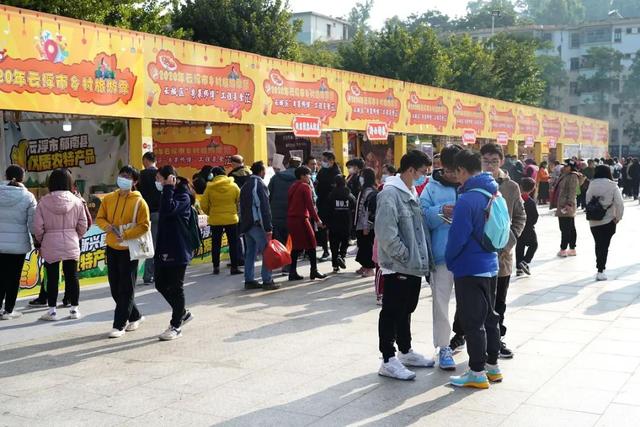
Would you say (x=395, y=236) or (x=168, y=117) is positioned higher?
(x=168, y=117)

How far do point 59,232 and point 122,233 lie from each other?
1.13 m

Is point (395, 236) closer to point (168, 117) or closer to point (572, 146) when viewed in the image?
point (168, 117)

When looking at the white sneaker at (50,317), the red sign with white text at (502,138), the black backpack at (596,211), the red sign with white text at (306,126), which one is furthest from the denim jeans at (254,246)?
the red sign with white text at (502,138)

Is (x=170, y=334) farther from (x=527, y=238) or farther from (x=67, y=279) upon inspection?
(x=527, y=238)

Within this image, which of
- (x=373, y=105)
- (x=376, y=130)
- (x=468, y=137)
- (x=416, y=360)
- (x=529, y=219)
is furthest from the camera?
(x=468, y=137)

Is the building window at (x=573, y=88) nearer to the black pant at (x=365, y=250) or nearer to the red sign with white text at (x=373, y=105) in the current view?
the red sign with white text at (x=373, y=105)

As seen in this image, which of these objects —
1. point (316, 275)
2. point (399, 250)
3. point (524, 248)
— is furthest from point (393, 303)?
point (524, 248)

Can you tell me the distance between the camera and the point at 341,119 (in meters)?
16.4

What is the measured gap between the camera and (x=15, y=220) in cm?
769

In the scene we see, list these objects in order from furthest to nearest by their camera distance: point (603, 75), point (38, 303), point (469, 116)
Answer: point (603, 75)
point (469, 116)
point (38, 303)

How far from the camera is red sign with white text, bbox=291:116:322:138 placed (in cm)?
1453

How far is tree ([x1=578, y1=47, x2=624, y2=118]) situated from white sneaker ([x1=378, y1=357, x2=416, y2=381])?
7312 centimetres

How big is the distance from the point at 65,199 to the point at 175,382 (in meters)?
2.96

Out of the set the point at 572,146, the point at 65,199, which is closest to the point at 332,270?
the point at 65,199
